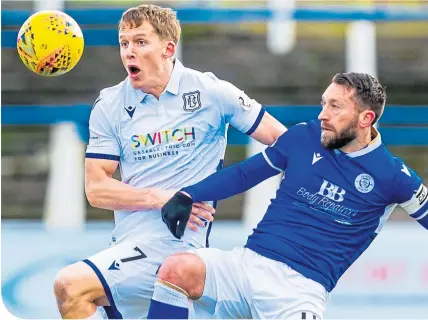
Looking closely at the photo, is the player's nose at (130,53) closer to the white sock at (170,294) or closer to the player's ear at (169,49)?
the player's ear at (169,49)

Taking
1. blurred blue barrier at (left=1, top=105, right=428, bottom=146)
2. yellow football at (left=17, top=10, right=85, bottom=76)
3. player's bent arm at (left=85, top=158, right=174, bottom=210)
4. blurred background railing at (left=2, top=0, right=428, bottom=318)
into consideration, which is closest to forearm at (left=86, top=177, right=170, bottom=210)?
player's bent arm at (left=85, top=158, right=174, bottom=210)

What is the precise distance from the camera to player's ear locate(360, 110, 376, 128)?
396 centimetres

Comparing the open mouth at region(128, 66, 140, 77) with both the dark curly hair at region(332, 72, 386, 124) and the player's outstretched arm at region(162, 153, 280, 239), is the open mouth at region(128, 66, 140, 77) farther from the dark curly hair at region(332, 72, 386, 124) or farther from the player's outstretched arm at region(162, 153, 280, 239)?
the dark curly hair at region(332, 72, 386, 124)

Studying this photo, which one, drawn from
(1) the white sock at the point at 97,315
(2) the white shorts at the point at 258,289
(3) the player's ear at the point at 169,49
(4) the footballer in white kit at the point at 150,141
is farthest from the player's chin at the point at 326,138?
(1) the white sock at the point at 97,315

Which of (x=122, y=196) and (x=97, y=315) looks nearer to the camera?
(x=97, y=315)

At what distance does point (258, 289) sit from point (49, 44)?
136 cm

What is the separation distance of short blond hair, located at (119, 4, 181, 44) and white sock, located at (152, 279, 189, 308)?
1045 millimetres

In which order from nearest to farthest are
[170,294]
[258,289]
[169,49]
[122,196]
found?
[170,294] → [258,289] → [122,196] → [169,49]

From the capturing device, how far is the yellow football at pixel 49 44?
4.28 metres

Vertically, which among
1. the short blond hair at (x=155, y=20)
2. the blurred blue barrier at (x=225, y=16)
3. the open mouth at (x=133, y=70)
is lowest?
the open mouth at (x=133, y=70)

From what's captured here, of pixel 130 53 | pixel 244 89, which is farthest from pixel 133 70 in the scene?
pixel 244 89

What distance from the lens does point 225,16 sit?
7.33m

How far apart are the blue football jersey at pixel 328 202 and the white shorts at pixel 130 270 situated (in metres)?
0.38

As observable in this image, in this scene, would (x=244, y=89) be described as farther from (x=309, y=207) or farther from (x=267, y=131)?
(x=309, y=207)
